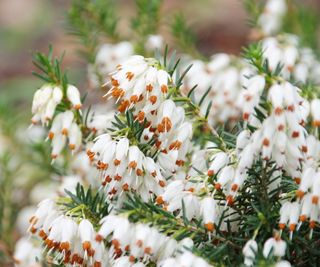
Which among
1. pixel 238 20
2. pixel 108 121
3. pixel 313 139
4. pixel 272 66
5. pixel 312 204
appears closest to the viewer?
pixel 312 204

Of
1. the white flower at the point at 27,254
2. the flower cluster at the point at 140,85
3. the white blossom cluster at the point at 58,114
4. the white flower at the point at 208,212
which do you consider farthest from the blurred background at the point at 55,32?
the white flower at the point at 208,212

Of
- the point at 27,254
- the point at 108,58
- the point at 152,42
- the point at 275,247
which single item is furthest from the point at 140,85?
the point at 152,42

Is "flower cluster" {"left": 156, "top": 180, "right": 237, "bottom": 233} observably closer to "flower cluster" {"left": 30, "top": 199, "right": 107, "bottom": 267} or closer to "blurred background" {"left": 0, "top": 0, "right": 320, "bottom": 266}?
"flower cluster" {"left": 30, "top": 199, "right": 107, "bottom": 267}

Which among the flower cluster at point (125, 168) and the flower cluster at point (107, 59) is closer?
the flower cluster at point (125, 168)

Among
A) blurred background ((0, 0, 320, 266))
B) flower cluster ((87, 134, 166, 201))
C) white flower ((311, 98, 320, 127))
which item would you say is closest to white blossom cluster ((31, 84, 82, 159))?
flower cluster ((87, 134, 166, 201))

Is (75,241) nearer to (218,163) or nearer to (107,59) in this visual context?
(218,163)

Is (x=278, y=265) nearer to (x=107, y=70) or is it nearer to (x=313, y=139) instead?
(x=313, y=139)

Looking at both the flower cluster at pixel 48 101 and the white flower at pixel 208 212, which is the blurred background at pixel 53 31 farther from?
the white flower at pixel 208 212

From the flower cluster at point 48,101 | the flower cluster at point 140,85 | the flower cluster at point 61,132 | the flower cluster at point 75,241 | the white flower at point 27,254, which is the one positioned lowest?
the white flower at point 27,254

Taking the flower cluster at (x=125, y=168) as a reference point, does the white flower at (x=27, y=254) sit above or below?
below

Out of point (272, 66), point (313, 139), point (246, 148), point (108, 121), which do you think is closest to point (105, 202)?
point (108, 121)

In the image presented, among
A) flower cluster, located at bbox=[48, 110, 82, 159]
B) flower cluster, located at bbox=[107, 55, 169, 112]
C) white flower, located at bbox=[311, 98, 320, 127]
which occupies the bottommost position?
flower cluster, located at bbox=[48, 110, 82, 159]
